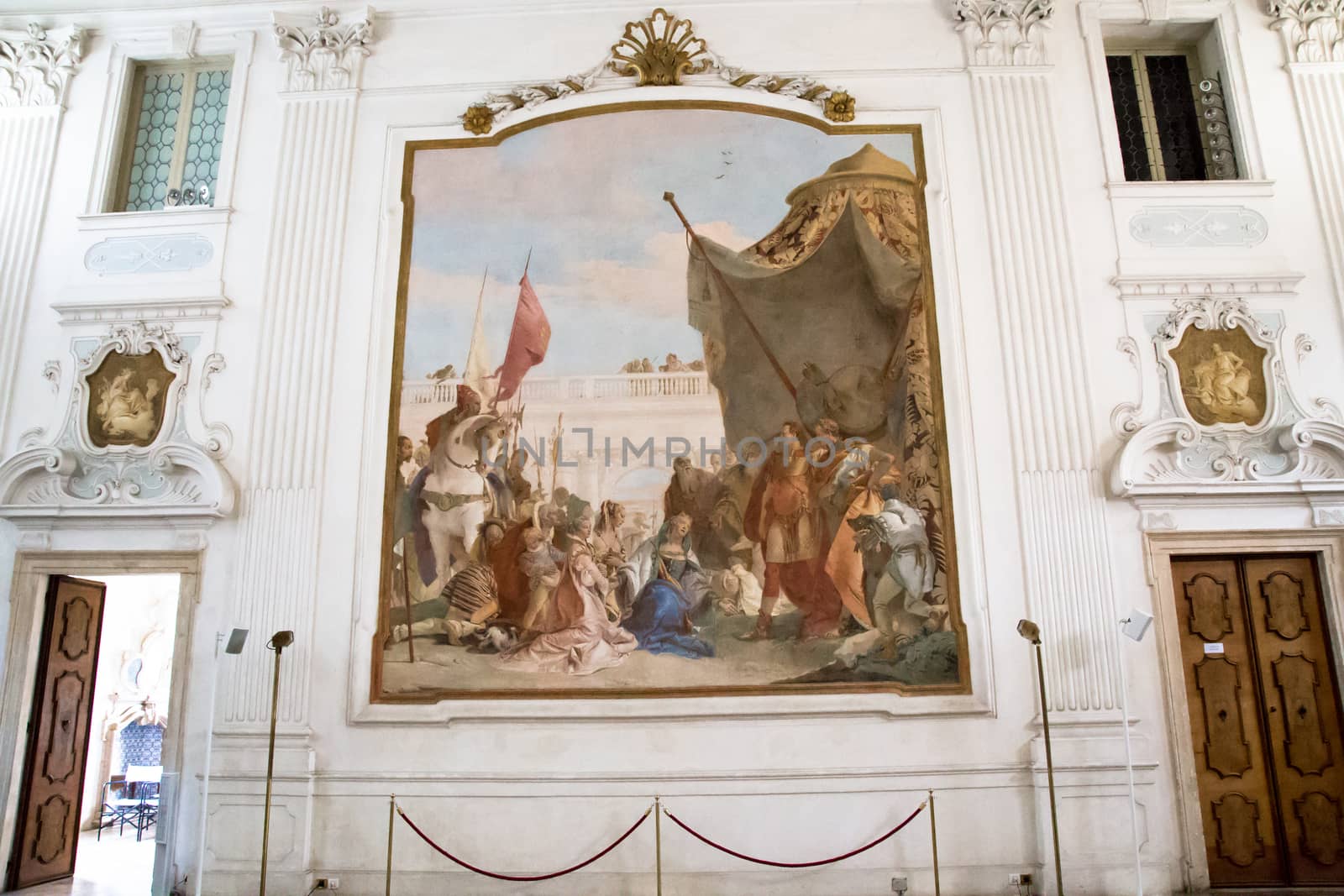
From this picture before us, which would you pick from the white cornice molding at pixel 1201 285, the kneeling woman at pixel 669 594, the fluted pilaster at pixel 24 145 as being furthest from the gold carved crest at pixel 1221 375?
the fluted pilaster at pixel 24 145

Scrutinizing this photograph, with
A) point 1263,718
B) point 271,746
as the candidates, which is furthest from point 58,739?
point 1263,718

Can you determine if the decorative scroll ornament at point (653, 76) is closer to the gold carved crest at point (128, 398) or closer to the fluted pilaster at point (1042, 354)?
the fluted pilaster at point (1042, 354)

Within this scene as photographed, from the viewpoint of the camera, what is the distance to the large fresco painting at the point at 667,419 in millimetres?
8875

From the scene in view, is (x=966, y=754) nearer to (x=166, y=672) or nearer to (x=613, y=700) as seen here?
(x=613, y=700)

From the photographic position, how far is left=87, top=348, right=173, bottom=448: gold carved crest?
9.68 meters

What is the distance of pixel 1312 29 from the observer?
1018cm

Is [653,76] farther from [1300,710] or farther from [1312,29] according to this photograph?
[1300,710]

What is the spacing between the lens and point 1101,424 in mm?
9219

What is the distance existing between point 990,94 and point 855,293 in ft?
8.39

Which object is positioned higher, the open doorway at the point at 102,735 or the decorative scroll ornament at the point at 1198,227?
the decorative scroll ornament at the point at 1198,227

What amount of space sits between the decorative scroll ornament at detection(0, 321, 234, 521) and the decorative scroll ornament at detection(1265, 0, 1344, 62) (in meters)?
11.4

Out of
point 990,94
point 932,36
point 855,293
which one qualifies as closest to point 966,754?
point 855,293

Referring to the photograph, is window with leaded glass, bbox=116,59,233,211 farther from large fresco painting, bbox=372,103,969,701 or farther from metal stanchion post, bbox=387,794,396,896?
metal stanchion post, bbox=387,794,396,896

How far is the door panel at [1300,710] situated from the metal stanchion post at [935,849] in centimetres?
294
